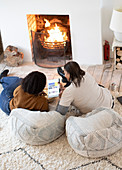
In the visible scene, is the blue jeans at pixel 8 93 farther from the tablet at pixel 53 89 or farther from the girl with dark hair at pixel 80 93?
the girl with dark hair at pixel 80 93

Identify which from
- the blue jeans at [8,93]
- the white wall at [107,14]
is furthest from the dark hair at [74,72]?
the white wall at [107,14]

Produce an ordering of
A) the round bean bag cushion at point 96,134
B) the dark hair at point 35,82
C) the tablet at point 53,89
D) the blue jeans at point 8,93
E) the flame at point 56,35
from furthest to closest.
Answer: the flame at point 56,35 → the tablet at point 53,89 → the blue jeans at point 8,93 → the dark hair at point 35,82 → the round bean bag cushion at point 96,134

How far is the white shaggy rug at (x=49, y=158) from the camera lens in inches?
98.1

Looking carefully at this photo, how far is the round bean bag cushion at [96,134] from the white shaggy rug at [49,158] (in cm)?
7

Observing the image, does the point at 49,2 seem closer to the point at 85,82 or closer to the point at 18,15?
the point at 18,15

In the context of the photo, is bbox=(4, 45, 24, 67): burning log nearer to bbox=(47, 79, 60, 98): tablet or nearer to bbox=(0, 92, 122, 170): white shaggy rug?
bbox=(47, 79, 60, 98): tablet

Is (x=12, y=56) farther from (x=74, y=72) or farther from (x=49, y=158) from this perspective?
(x=49, y=158)

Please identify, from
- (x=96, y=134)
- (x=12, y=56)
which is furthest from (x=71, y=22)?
(x=96, y=134)

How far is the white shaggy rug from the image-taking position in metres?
2.49

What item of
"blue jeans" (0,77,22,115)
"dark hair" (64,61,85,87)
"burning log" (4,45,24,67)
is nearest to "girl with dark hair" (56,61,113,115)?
"dark hair" (64,61,85,87)

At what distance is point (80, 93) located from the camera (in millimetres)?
2746

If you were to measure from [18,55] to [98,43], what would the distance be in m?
1.26

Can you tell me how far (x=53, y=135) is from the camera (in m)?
2.73

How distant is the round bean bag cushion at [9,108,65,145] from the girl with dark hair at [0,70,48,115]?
125 mm
